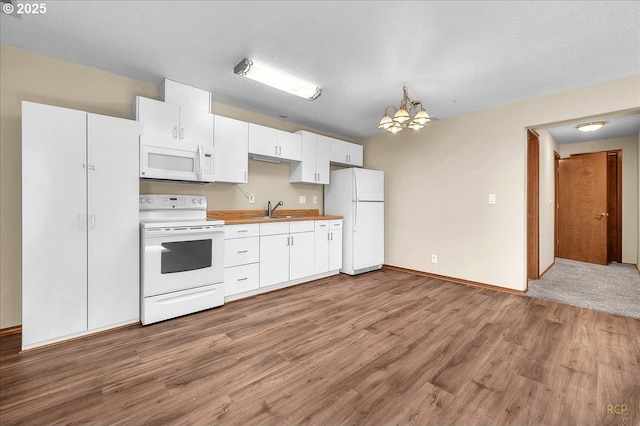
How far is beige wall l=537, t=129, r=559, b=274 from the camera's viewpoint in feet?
15.1

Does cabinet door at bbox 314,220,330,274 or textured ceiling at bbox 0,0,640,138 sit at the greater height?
textured ceiling at bbox 0,0,640,138

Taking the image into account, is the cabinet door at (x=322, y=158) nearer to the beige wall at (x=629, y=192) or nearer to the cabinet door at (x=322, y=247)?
the cabinet door at (x=322, y=247)

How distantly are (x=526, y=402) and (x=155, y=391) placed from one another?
7.29 feet

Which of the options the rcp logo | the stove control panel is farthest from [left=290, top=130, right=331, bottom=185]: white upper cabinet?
the rcp logo

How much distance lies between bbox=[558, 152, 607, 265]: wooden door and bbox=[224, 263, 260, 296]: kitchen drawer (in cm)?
645

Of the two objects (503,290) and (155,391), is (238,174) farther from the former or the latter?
(503,290)

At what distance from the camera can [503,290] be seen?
12.2ft

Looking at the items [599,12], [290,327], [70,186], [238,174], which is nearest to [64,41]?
[70,186]

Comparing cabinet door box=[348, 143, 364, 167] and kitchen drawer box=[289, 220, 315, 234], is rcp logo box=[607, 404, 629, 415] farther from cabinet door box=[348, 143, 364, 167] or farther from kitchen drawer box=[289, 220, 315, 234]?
cabinet door box=[348, 143, 364, 167]

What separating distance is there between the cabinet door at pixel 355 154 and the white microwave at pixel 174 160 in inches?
103

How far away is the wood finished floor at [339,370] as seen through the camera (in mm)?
1535

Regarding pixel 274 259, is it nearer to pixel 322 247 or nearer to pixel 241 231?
pixel 241 231

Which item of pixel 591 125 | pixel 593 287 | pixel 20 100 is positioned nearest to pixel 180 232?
pixel 20 100

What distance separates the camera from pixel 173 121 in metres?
2.99
